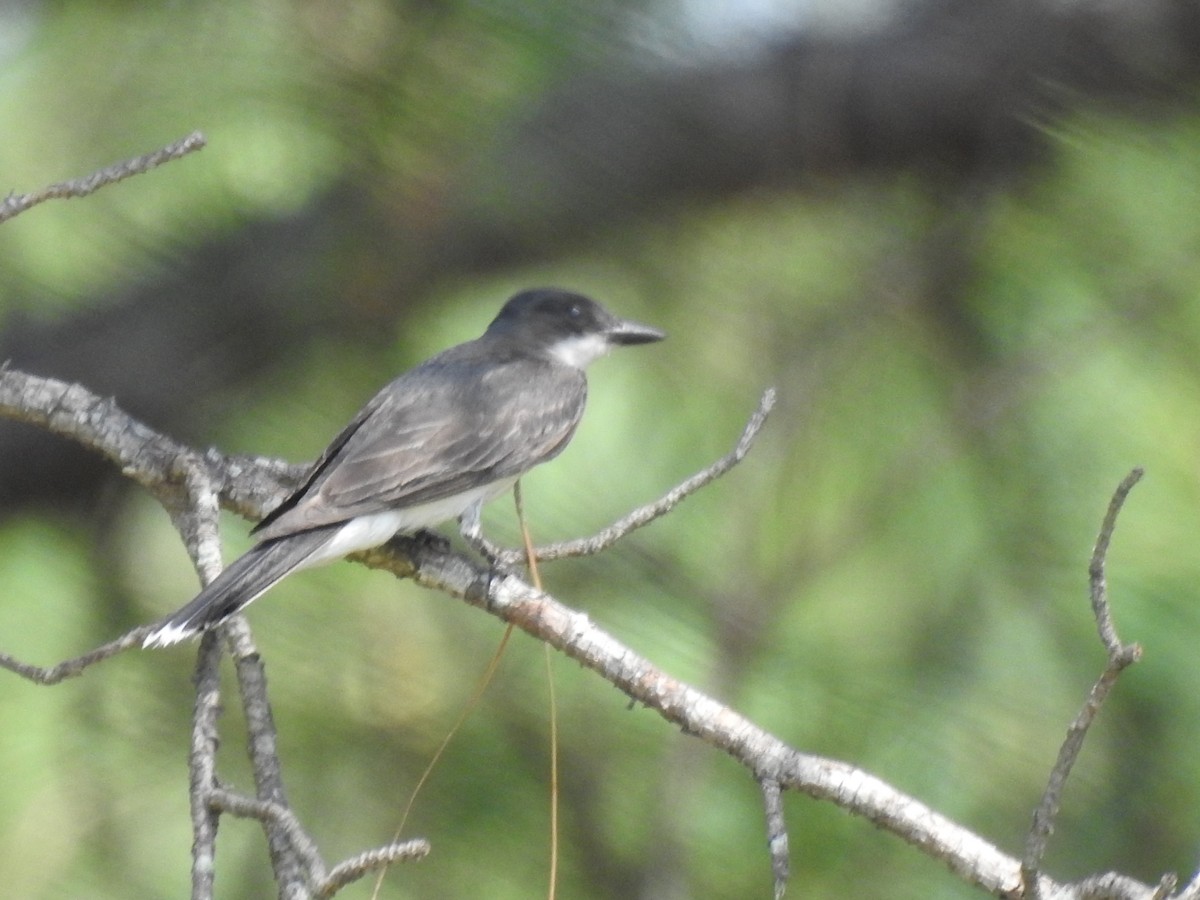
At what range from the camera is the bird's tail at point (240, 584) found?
2.03 metres

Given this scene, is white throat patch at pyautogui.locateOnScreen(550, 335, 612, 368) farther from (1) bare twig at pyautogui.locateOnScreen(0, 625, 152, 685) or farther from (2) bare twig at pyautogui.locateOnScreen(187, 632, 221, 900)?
(1) bare twig at pyautogui.locateOnScreen(0, 625, 152, 685)

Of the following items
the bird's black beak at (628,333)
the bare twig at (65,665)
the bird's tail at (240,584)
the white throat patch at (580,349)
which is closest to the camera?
the bare twig at (65,665)

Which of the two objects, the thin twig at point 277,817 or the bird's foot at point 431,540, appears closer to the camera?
the thin twig at point 277,817

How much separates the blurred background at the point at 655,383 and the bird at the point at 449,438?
0.11 m

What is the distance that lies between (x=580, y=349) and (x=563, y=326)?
72 mm

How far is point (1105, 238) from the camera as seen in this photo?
289 centimetres

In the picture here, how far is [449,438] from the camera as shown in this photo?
310 cm

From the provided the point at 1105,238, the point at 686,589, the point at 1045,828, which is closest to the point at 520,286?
the point at 686,589

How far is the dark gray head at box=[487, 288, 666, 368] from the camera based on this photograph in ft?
10.6

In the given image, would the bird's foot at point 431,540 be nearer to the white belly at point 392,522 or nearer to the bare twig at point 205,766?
the white belly at point 392,522

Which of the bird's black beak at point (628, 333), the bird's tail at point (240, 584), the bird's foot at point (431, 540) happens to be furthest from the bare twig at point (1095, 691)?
the bird's black beak at point (628, 333)

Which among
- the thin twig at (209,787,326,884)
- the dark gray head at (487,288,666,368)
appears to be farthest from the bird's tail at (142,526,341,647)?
the dark gray head at (487,288,666,368)

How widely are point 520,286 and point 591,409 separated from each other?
338mm

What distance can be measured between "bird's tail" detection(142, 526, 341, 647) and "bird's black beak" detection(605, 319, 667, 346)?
84 centimetres
